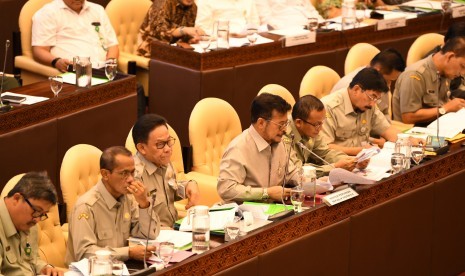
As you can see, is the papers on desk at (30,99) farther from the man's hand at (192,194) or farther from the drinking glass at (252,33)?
the drinking glass at (252,33)

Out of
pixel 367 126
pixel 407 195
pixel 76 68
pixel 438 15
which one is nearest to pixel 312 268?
pixel 407 195

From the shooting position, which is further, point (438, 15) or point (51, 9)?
point (438, 15)

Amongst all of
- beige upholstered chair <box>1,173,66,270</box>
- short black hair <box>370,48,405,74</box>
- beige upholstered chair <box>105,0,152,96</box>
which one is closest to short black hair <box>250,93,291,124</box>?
beige upholstered chair <box>1,173,66,270</box>

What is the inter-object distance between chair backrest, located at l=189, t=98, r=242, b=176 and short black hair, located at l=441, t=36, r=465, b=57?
177cm

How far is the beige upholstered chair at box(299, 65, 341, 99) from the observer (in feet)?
22.1

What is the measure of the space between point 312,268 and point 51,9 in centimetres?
326

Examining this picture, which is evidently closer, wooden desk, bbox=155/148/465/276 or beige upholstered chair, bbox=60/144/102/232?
wooden desk, bbox=155/148/465/276

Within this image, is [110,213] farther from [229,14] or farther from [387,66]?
[229,14]

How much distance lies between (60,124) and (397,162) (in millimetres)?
1953

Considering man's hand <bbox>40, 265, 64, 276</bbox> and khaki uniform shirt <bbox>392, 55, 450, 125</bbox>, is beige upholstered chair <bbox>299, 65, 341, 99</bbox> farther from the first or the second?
man's hand <bbox>40, 265, 64, 276</bbox>

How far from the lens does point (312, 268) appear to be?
4754mm

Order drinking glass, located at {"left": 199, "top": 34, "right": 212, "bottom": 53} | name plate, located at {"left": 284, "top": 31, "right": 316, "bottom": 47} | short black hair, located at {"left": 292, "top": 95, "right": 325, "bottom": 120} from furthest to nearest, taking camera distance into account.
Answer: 1. name plate, located at {"left": 284, "top": 31, "right": 316, "bottom": 47}
2. drinking glass, located at {"left": 199, "top": 34, "right": 212, "bottom": 53}
3. short black hair, located at {"left": 292, "top": 95, "right": 325, "bottom": 120}

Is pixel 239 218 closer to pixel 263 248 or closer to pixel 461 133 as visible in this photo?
pixel 263 248

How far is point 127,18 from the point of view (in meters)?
8.12
